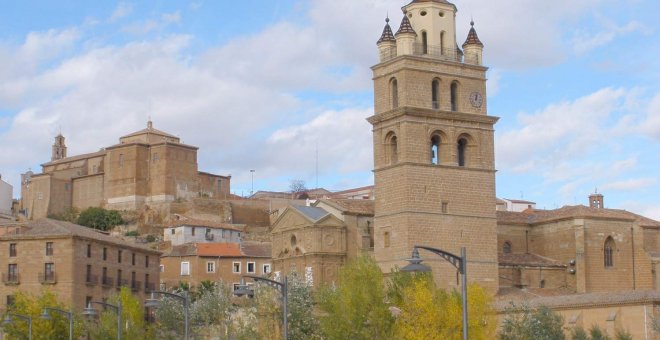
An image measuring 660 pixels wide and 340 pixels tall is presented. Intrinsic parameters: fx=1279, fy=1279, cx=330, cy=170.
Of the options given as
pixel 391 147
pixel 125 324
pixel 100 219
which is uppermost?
pixel 100 219

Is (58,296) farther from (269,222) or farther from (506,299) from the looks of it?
(269,222)

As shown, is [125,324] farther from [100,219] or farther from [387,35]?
[100,219]

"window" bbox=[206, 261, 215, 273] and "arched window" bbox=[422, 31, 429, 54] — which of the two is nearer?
"arched window" bbox=[422, 31, 429, 54]

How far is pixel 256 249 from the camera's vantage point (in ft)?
356

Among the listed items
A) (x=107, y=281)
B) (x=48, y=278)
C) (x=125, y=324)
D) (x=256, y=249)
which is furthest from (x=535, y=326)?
(x=256, y=249)

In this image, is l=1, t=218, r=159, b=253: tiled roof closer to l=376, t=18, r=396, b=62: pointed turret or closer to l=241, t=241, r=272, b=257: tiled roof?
l=376, t=18, r=396, b=62: pointed turret

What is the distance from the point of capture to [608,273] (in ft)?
250

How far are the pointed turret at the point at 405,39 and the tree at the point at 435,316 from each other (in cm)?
2196

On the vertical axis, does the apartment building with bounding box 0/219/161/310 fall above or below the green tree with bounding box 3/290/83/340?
above

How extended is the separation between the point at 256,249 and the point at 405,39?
42.6 m

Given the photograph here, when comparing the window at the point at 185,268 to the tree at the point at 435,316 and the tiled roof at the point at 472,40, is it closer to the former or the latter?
the tiled roof at the point at 472,40

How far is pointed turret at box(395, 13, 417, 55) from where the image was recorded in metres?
69.4

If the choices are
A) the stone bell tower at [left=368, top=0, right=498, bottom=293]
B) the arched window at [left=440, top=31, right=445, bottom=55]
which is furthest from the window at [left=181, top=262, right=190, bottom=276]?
the arched window at [left=440, top=31, right=445, bottom=55]

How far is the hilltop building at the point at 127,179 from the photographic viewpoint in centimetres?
12694
